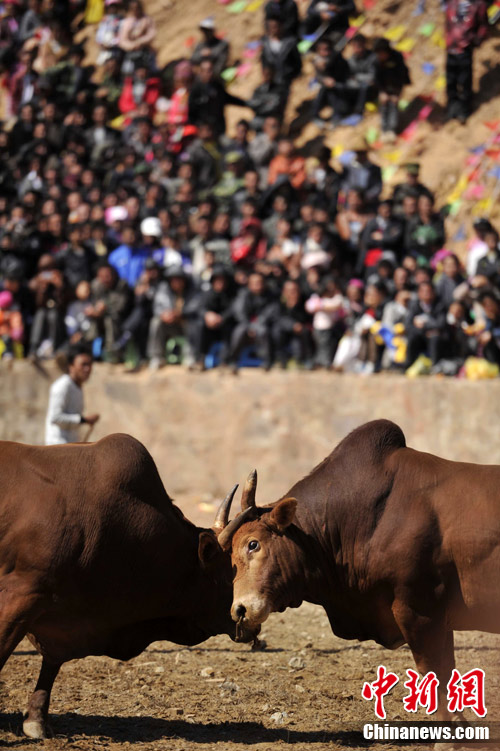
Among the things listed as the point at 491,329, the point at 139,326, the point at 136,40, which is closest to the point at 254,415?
the point at 139,326

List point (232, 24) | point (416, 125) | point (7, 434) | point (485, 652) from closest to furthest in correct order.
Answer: point (485, 652) → point (7, 434) → point (416, 125) → point (232, 24)

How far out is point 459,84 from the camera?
56.5 feet

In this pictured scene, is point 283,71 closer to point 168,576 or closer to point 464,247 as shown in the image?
point 464,247

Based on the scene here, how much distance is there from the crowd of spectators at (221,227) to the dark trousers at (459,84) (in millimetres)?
769

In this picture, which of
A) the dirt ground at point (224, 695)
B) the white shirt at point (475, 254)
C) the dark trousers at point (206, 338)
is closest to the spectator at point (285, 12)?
the white shirt at point (475, 254)

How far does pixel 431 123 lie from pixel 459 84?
0.84 m

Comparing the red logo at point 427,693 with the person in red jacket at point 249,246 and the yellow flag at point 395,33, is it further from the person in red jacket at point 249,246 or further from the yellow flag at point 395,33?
the yellow flag at point 395,33

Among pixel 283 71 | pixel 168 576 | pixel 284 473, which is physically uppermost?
pixel 283 71

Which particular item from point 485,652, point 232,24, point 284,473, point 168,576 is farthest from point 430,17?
point 168,576

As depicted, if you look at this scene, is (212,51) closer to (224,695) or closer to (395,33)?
(395,33)

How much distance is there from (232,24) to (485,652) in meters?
15.4

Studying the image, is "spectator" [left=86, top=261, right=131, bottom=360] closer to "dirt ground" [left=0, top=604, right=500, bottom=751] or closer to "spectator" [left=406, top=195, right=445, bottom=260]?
"spectator" [left=406, top=195, right=445, bottom=260]

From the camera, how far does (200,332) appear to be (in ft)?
46.4

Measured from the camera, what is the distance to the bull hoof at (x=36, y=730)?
21.3ft
